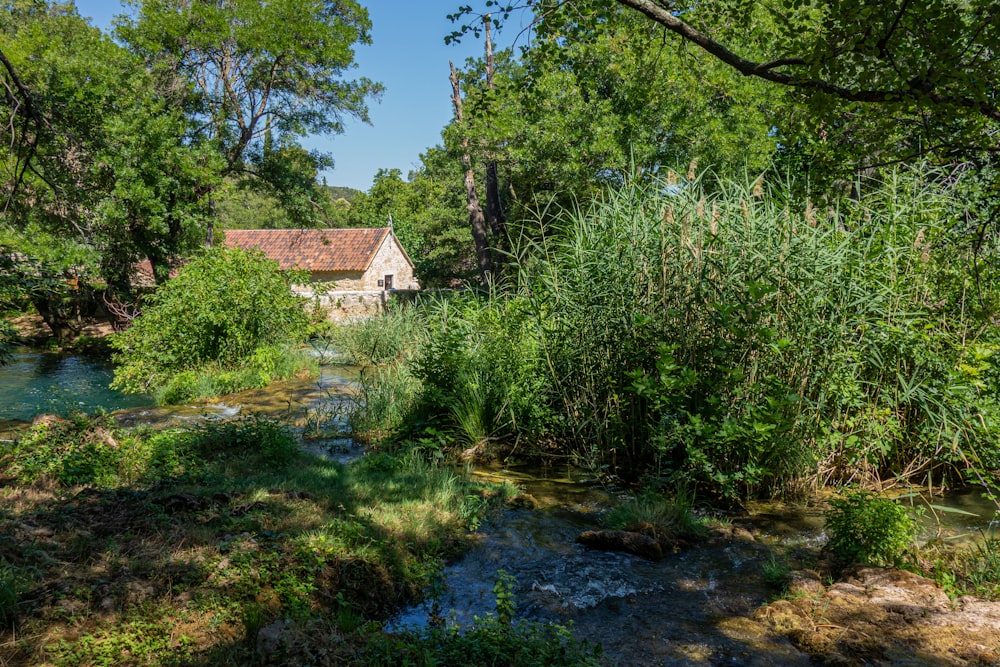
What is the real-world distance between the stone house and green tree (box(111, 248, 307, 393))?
18.5 meters

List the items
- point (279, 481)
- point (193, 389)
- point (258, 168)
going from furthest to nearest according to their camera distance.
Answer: point (258, 168), point (193, 389), point (279, 481)

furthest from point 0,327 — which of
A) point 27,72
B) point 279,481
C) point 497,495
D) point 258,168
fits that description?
point 258,168

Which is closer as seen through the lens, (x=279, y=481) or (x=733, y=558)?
(x=733, y=558)

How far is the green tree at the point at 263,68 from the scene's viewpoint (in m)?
17.0

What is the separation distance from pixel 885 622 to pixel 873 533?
82cm

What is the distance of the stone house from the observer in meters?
33.5

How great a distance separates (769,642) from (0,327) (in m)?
7.90

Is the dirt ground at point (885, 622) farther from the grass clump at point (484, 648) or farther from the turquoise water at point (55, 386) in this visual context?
the turquoise water at point (55, 386)

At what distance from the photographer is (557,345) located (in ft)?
22.6

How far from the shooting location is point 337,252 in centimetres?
3412

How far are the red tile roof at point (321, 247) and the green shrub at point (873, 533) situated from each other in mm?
30073

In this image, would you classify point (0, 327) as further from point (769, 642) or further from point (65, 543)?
point (769, 642)

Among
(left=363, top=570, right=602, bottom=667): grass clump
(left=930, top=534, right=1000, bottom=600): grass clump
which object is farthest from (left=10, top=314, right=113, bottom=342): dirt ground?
(left=930, top=534, right=1000, bottom=600): grass clump

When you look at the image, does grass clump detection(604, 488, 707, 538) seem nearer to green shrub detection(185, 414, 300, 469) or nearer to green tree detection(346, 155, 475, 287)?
→ green shrub detection(185, 414, 300, 469)
